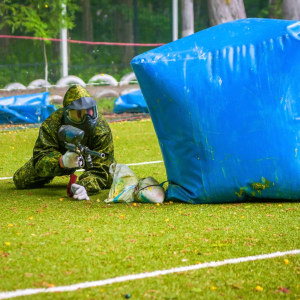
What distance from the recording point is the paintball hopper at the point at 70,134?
4582 mm

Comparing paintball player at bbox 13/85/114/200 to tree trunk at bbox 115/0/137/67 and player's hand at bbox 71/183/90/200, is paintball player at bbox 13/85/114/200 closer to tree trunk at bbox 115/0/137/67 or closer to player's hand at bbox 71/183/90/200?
player's hand at bbox 71/183/90/200

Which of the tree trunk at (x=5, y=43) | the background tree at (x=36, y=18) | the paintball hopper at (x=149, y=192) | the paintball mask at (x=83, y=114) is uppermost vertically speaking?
the background tree at (x=36, y=18)

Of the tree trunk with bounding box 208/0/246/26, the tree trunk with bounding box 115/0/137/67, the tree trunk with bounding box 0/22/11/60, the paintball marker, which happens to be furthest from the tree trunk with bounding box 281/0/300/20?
the paintball marker

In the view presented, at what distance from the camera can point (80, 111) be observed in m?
4.82

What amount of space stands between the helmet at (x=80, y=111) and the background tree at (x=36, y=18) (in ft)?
30.7

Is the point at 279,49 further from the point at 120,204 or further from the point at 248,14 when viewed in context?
the point at 248,14

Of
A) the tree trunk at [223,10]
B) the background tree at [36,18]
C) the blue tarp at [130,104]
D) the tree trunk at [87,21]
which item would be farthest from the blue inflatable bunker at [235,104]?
the tree trunk at [87,21]

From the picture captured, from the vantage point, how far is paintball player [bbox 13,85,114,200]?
4.82m

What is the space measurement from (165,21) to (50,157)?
14.2 metres

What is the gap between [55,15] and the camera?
1443cm

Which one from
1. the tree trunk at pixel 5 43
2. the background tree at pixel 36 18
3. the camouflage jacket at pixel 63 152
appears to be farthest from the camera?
the background tree at pixel 36 18

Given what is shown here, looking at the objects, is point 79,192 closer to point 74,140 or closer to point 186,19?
point 74,140

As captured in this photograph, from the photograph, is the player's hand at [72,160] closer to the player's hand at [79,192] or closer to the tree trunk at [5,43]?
the player's hand at [79,192]

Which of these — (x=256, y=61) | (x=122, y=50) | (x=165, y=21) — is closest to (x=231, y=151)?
(x=256, y=61)
